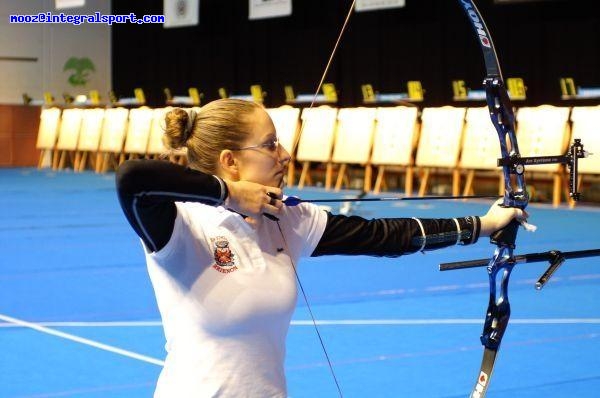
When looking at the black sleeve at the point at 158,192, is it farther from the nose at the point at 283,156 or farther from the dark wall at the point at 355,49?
the dark wall at the point at 355,49

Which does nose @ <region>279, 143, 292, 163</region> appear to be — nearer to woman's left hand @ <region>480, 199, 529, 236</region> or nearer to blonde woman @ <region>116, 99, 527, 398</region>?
blonde woman @ <region>116, 99, 527, 398</region>

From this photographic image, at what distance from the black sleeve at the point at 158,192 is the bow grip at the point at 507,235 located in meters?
0.75

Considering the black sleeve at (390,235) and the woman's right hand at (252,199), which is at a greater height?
the woman's right hand at (252,199)

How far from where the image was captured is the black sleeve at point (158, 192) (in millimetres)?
1766

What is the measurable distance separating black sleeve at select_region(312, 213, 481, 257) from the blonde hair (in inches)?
11.5

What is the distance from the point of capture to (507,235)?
90.7 inches

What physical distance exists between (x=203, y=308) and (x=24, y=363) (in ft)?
7.44

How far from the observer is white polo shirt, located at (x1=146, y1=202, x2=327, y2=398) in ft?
6.12

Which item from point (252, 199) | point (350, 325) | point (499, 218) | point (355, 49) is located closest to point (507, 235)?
point (499, 218)

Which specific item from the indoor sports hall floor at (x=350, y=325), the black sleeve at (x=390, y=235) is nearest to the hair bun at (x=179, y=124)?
the black sleeve at (x=390, y=235)

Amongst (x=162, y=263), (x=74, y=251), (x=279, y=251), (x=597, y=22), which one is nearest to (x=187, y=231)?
(x=162, y=263)

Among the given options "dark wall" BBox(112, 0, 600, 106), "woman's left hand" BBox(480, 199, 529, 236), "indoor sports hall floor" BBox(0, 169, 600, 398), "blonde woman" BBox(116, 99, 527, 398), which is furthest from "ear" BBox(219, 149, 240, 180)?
"dark wall" BBox(112, 0, 600, 106)

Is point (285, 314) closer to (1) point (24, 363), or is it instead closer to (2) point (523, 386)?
(2) point (523, 386)

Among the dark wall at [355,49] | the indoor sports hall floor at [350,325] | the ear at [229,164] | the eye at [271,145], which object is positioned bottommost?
the indoor sports hall floor at [350,325]
